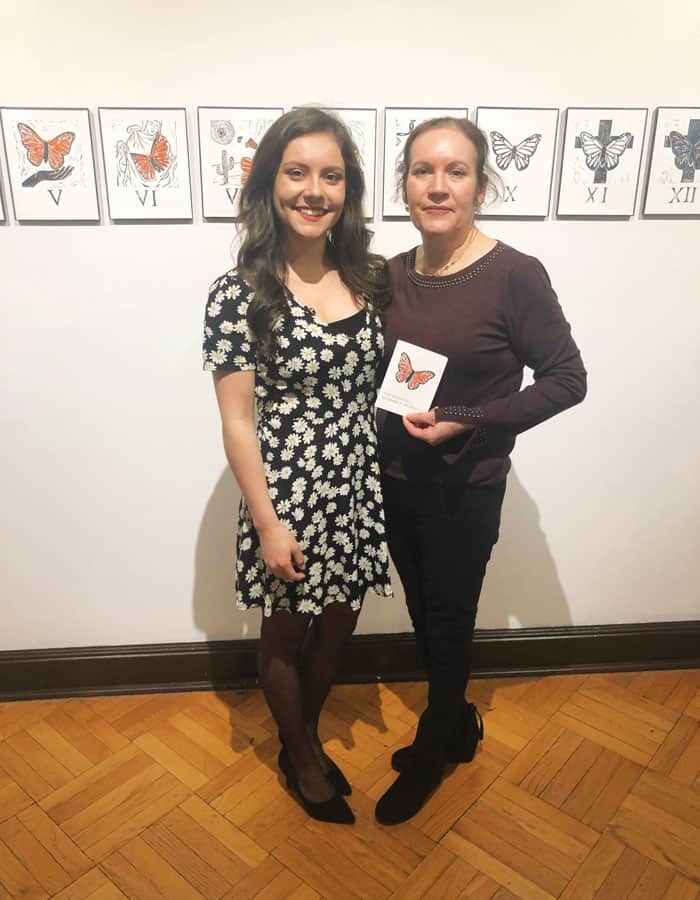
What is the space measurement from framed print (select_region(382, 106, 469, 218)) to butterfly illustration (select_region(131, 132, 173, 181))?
0.55 meters

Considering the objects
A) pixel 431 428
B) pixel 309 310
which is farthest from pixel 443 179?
pixel 431 428

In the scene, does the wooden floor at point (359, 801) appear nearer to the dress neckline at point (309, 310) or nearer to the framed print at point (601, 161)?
the dress neckline at point (309, 310)

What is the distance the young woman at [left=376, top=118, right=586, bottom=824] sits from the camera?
125 centimetres

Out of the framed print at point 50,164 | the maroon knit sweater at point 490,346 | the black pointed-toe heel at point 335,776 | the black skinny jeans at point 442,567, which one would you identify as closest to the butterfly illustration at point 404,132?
the maroon knit sweater at point 490,346

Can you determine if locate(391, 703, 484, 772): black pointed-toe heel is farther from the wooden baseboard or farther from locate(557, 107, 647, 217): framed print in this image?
locate(557, 107, 647, 217): framed print

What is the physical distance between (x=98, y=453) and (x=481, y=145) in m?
1.30

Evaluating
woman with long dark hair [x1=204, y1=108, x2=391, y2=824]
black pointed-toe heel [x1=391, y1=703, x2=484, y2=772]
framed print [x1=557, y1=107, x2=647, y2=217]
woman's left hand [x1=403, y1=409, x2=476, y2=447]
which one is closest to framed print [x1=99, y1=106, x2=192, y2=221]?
woman with long dark hair [x1=204, y1=108, x2=391, y2=824]

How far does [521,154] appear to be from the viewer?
5.49 feet

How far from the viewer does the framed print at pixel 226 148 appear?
159 centimetres

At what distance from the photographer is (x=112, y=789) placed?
5.49ft

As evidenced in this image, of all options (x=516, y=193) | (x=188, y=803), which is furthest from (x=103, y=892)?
(x=516, y=193)

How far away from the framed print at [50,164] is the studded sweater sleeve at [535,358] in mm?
1085

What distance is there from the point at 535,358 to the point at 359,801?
1.20 meters

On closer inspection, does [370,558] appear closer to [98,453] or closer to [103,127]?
[98,453]
